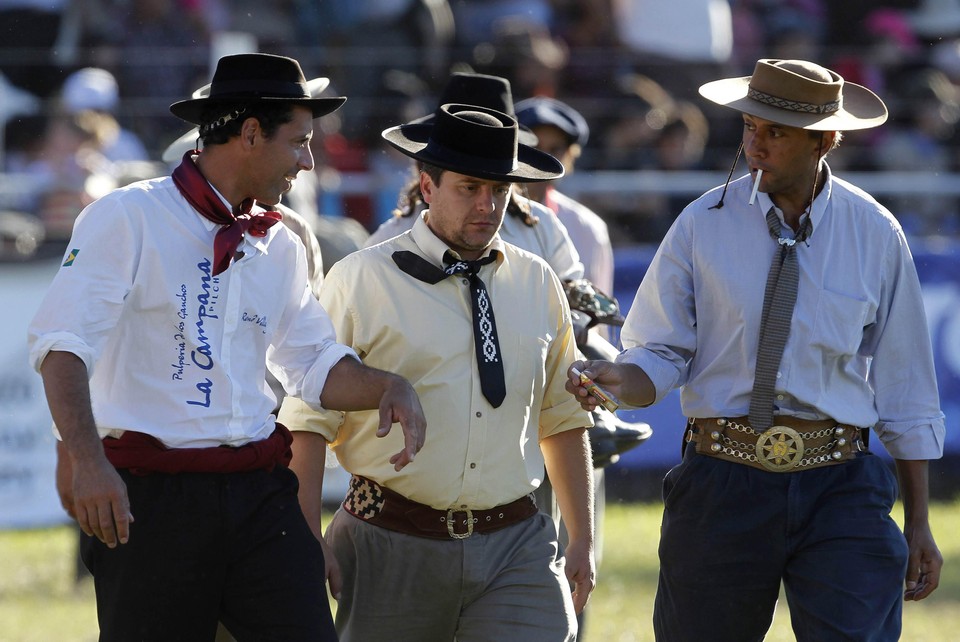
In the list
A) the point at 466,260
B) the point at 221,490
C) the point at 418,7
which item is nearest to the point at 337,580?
the point at 221,490

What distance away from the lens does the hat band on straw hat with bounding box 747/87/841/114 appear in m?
4.73

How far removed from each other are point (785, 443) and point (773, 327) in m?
0.34

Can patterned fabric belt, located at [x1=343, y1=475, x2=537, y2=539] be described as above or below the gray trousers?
above

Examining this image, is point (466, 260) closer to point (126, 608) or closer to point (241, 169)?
point (241, 169)

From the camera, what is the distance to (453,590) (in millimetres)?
4652

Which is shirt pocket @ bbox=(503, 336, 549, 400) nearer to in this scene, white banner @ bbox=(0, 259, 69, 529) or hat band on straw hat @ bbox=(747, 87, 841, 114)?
hat band on straw hat @ bbox=(747, 87, 841, 114)

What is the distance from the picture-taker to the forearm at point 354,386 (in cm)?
434

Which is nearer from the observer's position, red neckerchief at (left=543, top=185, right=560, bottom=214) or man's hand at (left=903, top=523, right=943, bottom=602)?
man's hand at (left=903, top=523, right=943, bottom=602)

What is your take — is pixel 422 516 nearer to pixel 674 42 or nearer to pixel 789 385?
pixel 789 385

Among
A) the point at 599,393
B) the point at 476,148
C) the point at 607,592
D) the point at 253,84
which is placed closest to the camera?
the point at 253,84

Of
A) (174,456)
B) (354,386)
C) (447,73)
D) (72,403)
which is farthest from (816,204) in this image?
(447,73)

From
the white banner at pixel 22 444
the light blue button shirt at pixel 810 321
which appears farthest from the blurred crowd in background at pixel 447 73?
the light blue button shirt at pixel 810 321

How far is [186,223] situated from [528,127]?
10.0 ft

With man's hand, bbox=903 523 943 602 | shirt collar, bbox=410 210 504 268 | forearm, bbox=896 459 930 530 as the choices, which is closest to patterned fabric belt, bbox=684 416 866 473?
forearm, bbox=896 459 930 530
